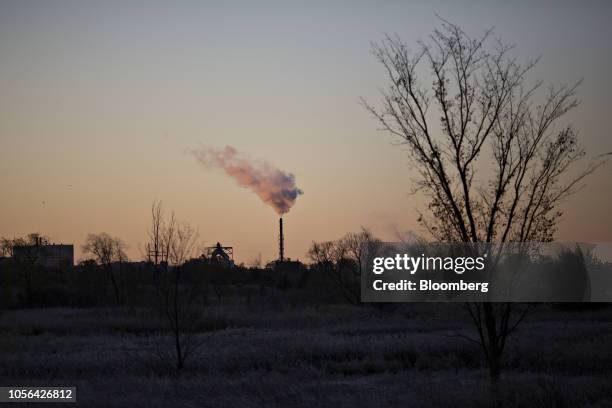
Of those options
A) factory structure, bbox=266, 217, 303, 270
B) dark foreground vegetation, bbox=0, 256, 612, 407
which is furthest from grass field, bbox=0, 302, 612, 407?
factory structure, bbox=266, 217, 303, 270

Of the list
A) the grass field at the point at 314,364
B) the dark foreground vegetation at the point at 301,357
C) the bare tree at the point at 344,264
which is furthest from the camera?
the bare tree at the point at 344,264

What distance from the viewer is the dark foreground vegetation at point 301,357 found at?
535 inches

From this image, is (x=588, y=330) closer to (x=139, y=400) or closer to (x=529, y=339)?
(x=529, y=339)

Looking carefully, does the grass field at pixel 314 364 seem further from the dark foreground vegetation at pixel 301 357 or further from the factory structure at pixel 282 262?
the factory structure at pixel 282 262

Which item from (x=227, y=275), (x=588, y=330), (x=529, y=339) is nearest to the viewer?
(x=529, y=339)

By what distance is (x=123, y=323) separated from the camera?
3709 cm

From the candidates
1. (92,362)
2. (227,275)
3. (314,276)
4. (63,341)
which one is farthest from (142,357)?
(227,275)

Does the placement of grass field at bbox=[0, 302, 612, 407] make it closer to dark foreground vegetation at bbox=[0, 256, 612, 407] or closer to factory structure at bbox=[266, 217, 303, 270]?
dark foreground vegetation at bbox=[0, 256, 612, 407]

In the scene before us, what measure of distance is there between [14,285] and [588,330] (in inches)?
1835

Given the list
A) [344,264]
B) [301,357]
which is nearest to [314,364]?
[301,357]

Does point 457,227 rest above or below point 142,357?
above

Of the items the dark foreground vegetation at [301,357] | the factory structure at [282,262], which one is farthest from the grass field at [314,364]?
the factory structure at [282,262]

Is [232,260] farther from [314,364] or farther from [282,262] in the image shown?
[314,364]

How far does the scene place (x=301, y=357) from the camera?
74.3 ft
